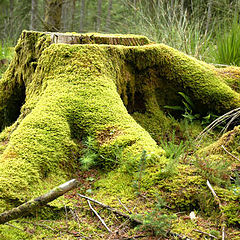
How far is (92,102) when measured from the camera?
2.86 metres

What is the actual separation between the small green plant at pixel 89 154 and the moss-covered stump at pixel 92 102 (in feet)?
0.08

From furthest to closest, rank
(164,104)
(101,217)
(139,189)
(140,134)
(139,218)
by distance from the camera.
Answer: (164,104) → (140,134) → (139,189) → (101,217) → (139,218)

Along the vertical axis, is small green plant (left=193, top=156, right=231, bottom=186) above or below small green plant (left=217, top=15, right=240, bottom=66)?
below

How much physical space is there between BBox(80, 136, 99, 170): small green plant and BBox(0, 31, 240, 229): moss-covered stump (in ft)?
0.08

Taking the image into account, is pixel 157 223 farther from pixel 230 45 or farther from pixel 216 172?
pixel 230 45

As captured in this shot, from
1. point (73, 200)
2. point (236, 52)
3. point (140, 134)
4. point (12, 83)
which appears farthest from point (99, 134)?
point (236, 52)

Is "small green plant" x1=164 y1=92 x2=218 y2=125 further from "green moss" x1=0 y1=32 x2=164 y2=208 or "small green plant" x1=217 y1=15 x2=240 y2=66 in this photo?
"small green plant" x1=217 y1=15 x2=240 y2=66

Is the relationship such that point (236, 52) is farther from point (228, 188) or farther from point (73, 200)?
point (73, 200)

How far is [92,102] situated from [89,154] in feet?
2.03

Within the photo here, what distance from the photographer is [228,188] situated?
201 centimetres

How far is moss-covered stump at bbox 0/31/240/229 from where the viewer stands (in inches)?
87.9

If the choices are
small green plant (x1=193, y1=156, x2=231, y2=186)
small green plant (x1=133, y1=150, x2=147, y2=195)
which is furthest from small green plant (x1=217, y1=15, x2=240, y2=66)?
small green plant (x1=133, y1=150, x2=147, y2=195)

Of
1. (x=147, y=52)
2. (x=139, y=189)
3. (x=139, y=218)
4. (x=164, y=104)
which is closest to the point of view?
(x=139, y=218)

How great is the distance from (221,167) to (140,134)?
0.84m
